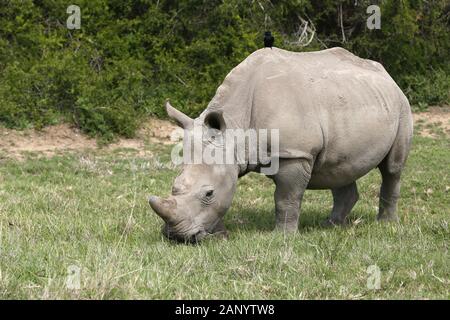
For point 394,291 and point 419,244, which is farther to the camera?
point 419,244

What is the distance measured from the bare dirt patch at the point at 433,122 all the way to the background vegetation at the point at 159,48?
1.15 ft

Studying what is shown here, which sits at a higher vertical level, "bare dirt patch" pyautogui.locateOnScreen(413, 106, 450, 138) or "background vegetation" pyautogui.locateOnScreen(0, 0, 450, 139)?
"background vegetation" pyautogui.locateOnScreen(0, 0, 450, 139)

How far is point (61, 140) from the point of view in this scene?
13.5 metres

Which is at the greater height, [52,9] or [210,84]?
[52,9]

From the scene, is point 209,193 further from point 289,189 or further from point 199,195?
point 289,189

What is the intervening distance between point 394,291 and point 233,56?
11.4 m

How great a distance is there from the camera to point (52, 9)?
16.0 metres

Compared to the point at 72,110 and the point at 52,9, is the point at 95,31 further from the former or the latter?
the point at 72,110

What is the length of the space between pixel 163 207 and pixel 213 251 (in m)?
0.54

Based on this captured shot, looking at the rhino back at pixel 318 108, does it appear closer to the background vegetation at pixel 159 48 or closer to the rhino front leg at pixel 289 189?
the rhino front leg at pixel 289 189

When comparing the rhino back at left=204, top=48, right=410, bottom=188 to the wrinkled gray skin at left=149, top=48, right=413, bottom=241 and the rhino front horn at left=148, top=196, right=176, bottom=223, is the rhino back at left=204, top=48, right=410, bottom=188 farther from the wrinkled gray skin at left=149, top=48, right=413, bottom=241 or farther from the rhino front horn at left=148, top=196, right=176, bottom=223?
the rhino front horn at left=148, top=196, right=176, bottom=223

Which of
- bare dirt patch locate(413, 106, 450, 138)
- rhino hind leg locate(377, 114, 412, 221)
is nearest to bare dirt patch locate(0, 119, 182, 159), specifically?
bare dirt patch locate(413, 106, 450, 138)

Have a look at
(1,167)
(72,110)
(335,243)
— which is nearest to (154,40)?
(72,110)

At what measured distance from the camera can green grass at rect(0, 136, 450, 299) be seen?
16.3 feet
